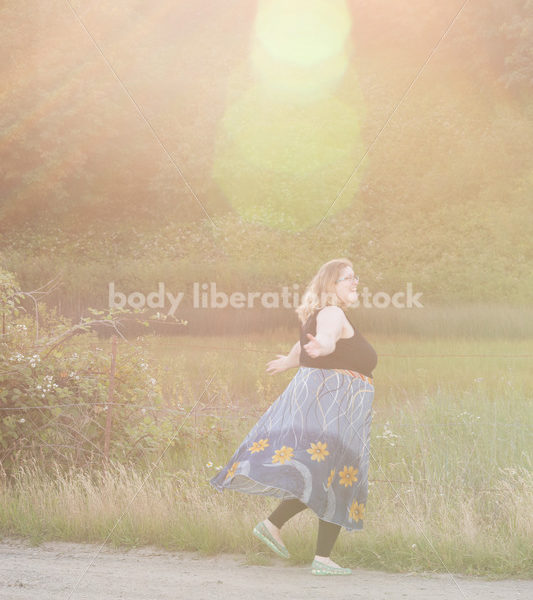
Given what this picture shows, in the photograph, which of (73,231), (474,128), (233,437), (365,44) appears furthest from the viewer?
(365,44)

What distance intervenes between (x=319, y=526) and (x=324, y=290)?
51.5 inches

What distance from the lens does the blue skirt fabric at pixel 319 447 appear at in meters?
4.48

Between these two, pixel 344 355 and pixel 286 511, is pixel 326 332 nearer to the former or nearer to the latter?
pixel 344 355

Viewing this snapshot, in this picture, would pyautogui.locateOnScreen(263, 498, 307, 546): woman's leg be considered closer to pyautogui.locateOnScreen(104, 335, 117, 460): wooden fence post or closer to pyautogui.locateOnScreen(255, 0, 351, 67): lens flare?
pyautogui.locateOnScreen(104, 335, 117, 460): wooden fence post

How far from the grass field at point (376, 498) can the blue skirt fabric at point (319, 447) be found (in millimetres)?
571

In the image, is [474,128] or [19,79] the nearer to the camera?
[19,79]

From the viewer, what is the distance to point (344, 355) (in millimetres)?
4520

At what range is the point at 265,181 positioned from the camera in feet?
86.3

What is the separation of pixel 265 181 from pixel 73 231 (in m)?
6.27

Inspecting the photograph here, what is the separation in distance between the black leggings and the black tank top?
0.78 meters

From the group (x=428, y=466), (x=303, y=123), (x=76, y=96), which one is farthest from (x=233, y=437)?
(x=303, y=123)

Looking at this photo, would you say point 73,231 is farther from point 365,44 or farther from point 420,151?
point 365,44

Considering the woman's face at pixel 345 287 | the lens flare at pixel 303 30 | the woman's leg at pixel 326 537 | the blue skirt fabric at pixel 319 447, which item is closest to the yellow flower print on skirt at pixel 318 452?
the blue skirt fabric at pixel 319 447

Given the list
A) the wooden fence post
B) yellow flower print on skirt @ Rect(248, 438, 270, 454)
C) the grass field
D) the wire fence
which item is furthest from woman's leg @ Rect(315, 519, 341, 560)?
the wooden fence post
